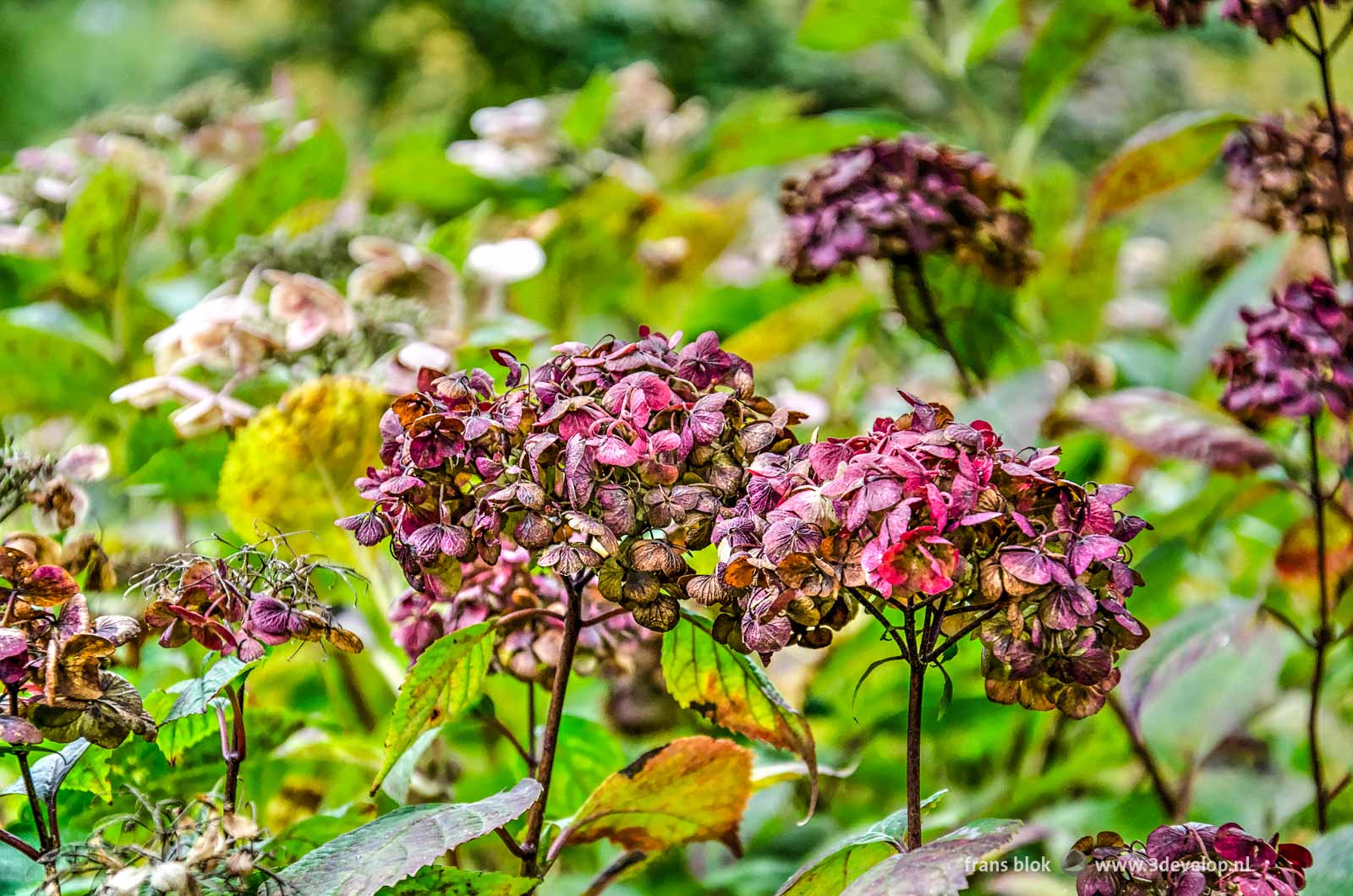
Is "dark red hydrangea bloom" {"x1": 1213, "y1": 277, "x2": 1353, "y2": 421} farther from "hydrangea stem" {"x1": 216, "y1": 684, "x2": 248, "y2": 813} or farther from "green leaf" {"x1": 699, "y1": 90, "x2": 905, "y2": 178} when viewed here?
"hydrangea stem" {"x1": 216, "y1": 684, "x2": 248, "y2": 813}

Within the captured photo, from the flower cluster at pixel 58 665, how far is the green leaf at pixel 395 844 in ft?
0.33

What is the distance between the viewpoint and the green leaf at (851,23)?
4.22 feet

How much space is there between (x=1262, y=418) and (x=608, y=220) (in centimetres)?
75

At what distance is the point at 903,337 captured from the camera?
63.1 inches

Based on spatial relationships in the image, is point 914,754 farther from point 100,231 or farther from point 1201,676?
point 100,231

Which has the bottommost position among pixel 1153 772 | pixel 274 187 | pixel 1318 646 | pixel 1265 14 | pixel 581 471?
pixel 1153 772

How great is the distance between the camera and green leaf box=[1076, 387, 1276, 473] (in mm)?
923

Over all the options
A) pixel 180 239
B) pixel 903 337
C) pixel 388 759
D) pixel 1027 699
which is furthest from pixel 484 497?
pixel 903 337

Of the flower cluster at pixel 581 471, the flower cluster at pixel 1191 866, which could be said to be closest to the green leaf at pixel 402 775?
the flower cluster at pixel 581 471

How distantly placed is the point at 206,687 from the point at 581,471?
0.75 ft

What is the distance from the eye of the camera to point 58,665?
0.53 m

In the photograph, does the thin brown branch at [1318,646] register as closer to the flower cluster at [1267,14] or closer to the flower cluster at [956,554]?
the flower cluster at [1267,14]

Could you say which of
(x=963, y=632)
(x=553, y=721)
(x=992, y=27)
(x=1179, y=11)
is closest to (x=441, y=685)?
(x=553, y=721)

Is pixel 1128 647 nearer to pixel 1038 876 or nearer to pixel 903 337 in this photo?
pixel 1038 876
